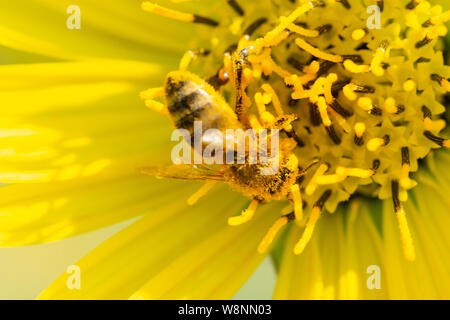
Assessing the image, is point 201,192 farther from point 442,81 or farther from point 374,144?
point 442,81

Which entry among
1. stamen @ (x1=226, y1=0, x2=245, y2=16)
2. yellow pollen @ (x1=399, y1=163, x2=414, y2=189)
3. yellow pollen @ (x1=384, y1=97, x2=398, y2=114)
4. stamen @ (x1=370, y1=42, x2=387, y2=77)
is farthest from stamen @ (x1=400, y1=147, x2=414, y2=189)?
stamen @ (x1=226, y1=0, x2=245, y2=16)

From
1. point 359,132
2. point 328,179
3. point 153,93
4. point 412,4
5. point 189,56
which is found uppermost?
point 412,4

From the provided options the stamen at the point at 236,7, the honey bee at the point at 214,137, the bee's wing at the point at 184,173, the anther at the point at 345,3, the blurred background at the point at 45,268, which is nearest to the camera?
the honey bee at the point at 214,137

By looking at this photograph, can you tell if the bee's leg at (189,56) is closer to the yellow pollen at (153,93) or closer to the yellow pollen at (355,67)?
the yellow pollen at (153,93)

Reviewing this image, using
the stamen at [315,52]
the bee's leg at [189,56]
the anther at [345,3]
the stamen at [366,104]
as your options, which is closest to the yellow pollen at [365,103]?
the stamen at [366,104]

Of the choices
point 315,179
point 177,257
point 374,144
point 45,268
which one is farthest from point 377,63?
point 45,268

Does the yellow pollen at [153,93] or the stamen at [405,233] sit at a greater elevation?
the yellow pollen at [153,93]

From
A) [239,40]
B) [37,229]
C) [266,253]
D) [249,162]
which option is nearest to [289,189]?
[249,162]

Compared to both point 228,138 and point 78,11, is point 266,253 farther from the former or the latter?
point 78,11
